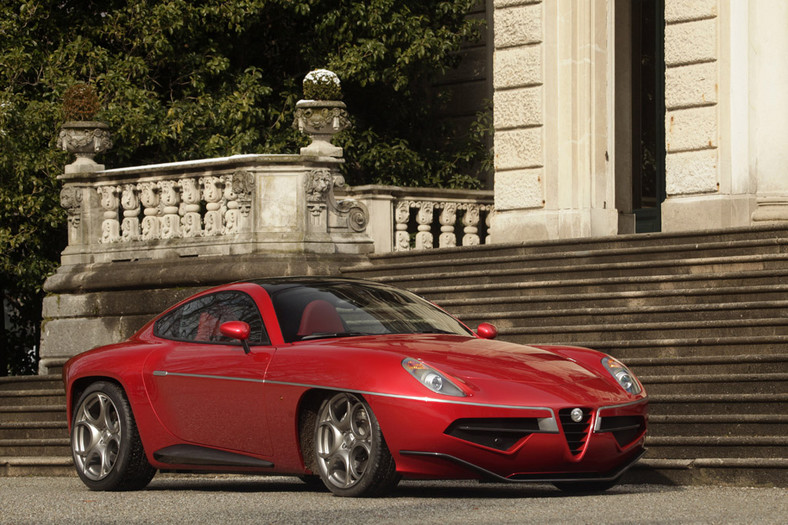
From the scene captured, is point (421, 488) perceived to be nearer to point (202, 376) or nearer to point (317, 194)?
point (202, 376)

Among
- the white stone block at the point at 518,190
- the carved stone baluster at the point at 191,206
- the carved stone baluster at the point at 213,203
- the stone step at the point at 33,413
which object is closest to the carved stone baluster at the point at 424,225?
the white stone block at the point at 518,190

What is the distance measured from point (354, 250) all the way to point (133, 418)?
7.06 meters

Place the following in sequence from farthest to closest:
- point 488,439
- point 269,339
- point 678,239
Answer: point 678,239
point 269,339
point 488,439

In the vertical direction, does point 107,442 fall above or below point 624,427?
below

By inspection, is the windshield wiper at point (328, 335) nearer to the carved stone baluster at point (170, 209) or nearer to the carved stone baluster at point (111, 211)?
the carved stone baluster at point (170, 209)

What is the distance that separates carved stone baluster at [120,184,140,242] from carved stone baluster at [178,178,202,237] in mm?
929

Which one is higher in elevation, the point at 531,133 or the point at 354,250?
the point at 531,133

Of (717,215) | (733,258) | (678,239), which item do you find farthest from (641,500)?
(717,215)

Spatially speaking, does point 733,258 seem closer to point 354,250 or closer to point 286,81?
point 354,250

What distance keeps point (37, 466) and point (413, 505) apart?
616 centimetres

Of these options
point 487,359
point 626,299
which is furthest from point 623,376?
point 626,299

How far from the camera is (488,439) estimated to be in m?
7.78

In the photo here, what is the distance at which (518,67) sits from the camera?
17.7 meters

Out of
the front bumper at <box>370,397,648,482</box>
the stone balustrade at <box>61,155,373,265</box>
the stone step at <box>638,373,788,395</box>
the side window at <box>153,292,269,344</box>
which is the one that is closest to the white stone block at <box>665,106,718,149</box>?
the stone balustrade at <box>61,155,373,265</box>
